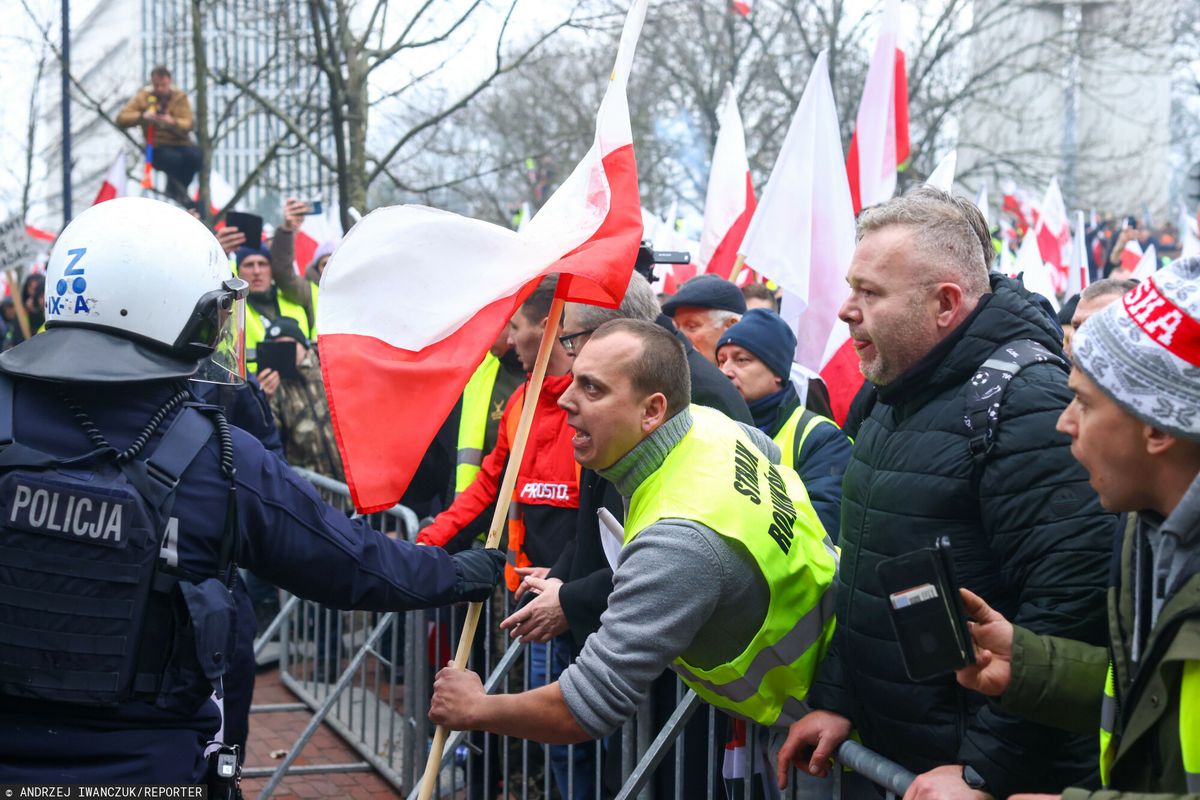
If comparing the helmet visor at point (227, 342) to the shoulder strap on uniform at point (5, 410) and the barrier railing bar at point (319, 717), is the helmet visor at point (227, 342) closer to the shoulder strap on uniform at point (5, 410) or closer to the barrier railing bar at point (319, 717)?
the shoulder strap on uniform at point (5, 410)

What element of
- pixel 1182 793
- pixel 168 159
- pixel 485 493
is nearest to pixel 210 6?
pixel 168 159

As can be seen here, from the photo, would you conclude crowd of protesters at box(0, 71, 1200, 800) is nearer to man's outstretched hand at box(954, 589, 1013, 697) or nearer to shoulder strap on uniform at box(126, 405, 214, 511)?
man's outstretched hand at box(954, 589, 1013, 697)

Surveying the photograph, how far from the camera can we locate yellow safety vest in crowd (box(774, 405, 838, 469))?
4977mm

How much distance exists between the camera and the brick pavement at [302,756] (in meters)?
6.29

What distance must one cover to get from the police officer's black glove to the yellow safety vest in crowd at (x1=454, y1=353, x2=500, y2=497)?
80.5 inches

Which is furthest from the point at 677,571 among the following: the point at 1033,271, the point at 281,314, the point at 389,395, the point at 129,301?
the point at 281,314

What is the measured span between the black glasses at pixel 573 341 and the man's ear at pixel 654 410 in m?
1.29

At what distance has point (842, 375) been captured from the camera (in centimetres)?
625

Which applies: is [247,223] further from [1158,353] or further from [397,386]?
[1158,353]

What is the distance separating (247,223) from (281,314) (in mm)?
747

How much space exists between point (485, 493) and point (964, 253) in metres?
2.54

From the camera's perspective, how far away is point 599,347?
3.51m

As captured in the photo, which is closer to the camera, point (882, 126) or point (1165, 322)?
point (1165, 322)

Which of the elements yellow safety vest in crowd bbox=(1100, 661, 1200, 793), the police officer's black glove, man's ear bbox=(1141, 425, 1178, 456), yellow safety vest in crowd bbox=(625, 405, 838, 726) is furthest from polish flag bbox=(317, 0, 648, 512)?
yellow safety vest in crowd bbox=(1100, 661, 1200, 793)
